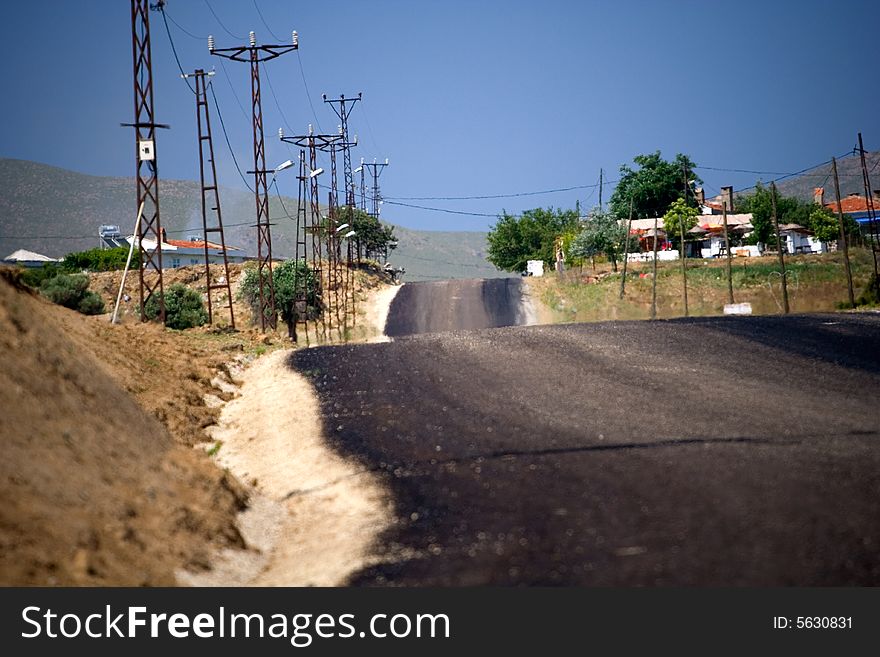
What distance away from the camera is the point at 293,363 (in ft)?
74.4

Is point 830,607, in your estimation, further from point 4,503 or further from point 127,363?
point 127,363

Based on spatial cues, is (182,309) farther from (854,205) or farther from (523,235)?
(854,205)

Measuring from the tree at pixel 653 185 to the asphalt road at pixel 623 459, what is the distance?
97.7m

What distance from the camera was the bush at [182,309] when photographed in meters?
39.7

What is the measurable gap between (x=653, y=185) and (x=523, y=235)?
17.1 meters

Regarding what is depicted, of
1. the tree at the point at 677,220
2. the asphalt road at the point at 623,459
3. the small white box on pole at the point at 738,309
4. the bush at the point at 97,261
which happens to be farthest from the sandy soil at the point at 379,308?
the bush at the point at 97,261

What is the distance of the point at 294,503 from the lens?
1144cm

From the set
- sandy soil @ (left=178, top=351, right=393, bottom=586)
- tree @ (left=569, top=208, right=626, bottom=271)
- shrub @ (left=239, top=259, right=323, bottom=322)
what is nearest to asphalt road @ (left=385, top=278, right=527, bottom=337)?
shrub @ (left=239, top=259, right=323, bottom=322)

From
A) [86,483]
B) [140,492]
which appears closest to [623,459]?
[140,492]

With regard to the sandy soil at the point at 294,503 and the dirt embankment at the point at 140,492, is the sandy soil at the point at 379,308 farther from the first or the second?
the dirt embankment at the point at 140,492

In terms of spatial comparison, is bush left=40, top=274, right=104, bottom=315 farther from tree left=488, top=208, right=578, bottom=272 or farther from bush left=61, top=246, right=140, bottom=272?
tree left=488, top=208, right=578, bottom=272

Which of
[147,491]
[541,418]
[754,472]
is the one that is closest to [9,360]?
[147,491]

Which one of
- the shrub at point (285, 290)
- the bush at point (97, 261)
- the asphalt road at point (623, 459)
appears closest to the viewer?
the asphalt road at point (623, 459)

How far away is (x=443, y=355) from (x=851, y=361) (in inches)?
335
